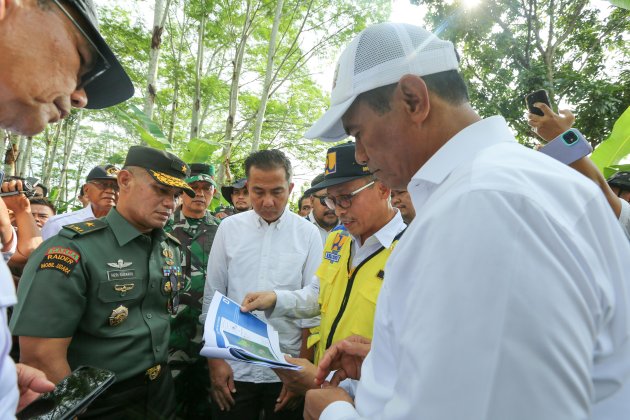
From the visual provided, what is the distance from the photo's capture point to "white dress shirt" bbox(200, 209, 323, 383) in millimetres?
3027

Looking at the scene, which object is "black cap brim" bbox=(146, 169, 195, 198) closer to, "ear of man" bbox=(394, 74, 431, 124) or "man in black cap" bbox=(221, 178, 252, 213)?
"ear of man" bbox=(394, 74, 431, 124)

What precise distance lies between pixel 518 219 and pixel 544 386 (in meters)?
0.27

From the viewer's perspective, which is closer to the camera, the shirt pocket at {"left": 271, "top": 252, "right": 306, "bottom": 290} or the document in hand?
the document in hand

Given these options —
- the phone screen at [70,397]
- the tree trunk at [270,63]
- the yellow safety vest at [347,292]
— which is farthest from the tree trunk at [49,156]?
the phone screen at [70,397]


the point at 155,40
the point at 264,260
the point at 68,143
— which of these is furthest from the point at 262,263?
the point at 68,143

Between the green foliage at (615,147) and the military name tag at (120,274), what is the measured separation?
5383 mm

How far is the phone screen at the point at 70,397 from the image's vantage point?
4.00ft

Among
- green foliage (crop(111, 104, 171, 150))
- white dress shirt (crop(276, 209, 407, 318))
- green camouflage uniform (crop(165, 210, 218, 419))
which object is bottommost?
green camouflage uniform (crop(165, 210, 218, 419))

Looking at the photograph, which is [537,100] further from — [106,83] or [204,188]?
[204,188]

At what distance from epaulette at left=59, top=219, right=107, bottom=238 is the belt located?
919mm

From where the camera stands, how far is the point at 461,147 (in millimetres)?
959

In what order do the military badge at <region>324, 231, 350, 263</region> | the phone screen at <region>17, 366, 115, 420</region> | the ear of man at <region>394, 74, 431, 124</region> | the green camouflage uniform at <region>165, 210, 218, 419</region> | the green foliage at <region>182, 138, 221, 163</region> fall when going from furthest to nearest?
the green foliage at <region>182, 138, 221, 163</region>, the green camouflage uniform at <region>165, 210, 218, 419</region>, the military badge at <region>324, 231, 350, 263</region>, the phone screen at <region>17, 366, 115, 420</region>, the ear of man at <region>394, 74, 431, 124</region>

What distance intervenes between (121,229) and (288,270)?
52.3 inches

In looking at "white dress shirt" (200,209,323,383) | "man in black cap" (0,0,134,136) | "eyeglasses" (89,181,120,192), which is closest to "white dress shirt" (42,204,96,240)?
"eyeglasses" (89,181,120,192)
